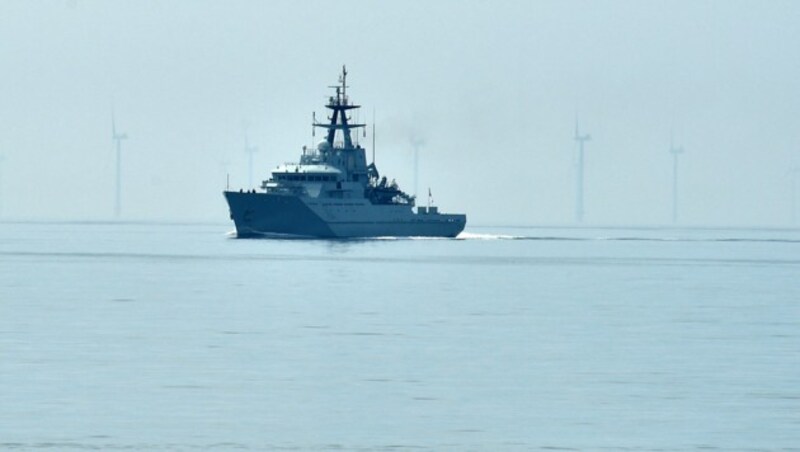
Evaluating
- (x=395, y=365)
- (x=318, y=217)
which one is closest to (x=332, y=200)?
(x=318, y=217)

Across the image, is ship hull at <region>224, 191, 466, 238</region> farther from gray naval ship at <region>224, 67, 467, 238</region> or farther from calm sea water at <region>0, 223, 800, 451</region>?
calm sea water at <region>0, 223, 800, 451</region>

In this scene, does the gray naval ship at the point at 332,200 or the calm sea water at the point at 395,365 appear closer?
the calm sea water at the point at 395,365

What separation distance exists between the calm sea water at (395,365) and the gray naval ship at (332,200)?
60583 mm

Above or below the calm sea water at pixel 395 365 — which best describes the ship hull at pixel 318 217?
above

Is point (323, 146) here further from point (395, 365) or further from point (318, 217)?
point (395, 365)

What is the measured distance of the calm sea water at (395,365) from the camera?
123 feet

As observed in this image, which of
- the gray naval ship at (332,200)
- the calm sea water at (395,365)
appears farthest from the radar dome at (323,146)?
the calm sea water at (395,365)

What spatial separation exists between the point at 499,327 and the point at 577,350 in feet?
33.0

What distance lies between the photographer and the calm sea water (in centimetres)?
3747

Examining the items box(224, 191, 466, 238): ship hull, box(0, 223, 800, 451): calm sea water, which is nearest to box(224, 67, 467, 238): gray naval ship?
box(224, 191, 466, 238): ship hull

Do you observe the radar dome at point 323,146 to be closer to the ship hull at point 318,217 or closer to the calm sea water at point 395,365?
the ship hull at point 318,217

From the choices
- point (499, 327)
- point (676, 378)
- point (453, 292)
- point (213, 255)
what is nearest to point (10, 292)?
point (453, 292)

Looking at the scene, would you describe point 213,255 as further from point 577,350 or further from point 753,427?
point 753,427

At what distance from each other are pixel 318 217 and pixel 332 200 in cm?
249
